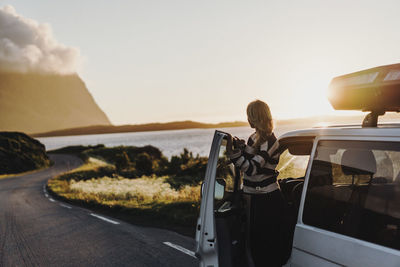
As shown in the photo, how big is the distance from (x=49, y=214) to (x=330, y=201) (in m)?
11.6

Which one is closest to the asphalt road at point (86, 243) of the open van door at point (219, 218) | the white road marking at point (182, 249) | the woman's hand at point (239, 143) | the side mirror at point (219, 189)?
the white road marking at point (182, 249)

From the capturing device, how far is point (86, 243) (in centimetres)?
761

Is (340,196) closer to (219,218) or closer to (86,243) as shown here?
(219,218)

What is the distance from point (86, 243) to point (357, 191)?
6576mm

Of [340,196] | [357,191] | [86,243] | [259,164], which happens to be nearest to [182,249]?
[86,243]

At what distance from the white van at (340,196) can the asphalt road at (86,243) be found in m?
3.10

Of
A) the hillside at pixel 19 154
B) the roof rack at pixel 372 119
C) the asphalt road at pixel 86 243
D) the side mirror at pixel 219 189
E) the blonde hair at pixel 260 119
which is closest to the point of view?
the roof rack at pixel 372 119

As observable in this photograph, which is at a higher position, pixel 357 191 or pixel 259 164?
pixel 259 164

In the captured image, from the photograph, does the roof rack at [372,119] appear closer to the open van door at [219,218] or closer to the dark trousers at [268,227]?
the dark trousers at [268,227]

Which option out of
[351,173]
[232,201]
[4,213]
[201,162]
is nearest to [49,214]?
[4,213]

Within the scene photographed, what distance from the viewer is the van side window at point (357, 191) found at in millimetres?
2227

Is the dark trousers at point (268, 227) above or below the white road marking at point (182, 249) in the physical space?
above

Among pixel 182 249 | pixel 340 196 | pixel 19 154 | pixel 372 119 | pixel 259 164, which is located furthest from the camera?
pixel 19 154

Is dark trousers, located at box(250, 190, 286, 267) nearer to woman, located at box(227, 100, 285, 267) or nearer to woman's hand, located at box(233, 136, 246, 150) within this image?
Answer: woman, located at box(227, 100, 285, 267)
